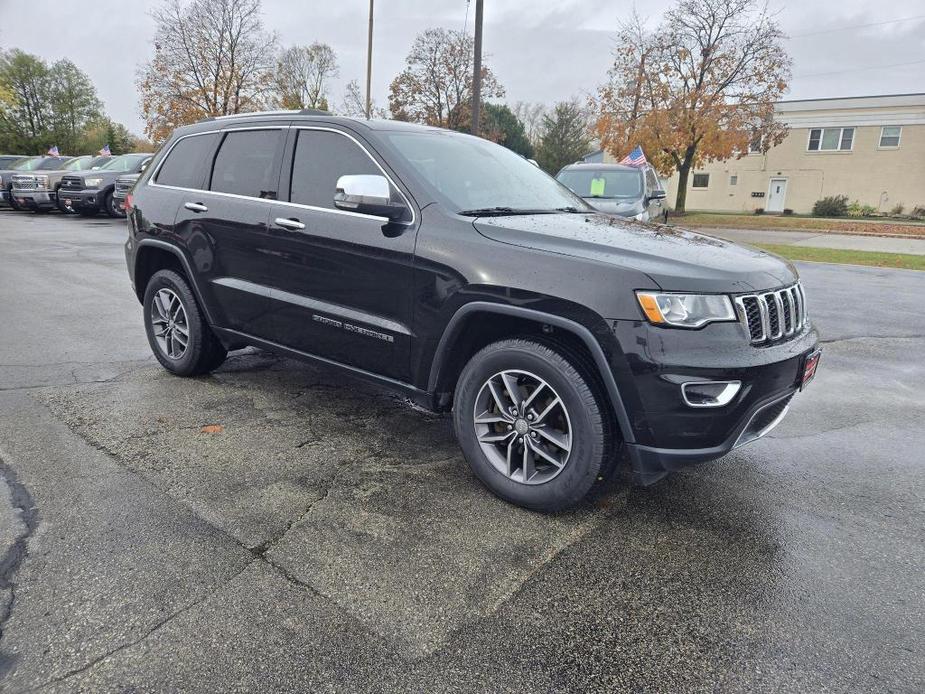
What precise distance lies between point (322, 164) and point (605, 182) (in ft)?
27.7

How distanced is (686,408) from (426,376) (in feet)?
4.30

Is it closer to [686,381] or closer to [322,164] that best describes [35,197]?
[322,164]

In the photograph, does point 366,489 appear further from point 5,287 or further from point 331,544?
point 5,287

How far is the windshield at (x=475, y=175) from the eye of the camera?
3.53 metres

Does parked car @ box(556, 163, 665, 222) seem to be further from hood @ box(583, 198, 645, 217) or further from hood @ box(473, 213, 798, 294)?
hood @ box(473, 213, 798, 294)

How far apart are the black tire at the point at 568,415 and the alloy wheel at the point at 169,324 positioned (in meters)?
2.65

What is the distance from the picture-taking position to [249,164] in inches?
166

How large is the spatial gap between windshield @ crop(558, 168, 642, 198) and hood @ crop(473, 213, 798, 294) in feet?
25.9

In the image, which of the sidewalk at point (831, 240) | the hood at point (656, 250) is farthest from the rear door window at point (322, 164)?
the sidewalk at point (831, 240)

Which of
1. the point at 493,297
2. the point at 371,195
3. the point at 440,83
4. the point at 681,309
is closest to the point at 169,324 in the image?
the point at 371,195

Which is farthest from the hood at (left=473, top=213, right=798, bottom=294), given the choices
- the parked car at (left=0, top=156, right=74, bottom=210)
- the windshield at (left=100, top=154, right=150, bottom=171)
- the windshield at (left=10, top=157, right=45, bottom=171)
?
the windshield at (left=10, top=157, right=45, bottom=171)

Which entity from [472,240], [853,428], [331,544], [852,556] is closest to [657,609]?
[852,556]

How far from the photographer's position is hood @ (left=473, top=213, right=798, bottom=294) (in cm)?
267

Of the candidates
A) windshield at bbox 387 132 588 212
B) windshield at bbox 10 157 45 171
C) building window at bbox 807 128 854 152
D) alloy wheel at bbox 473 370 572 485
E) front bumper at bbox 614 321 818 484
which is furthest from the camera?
building window at bbox 807 128 854 152
